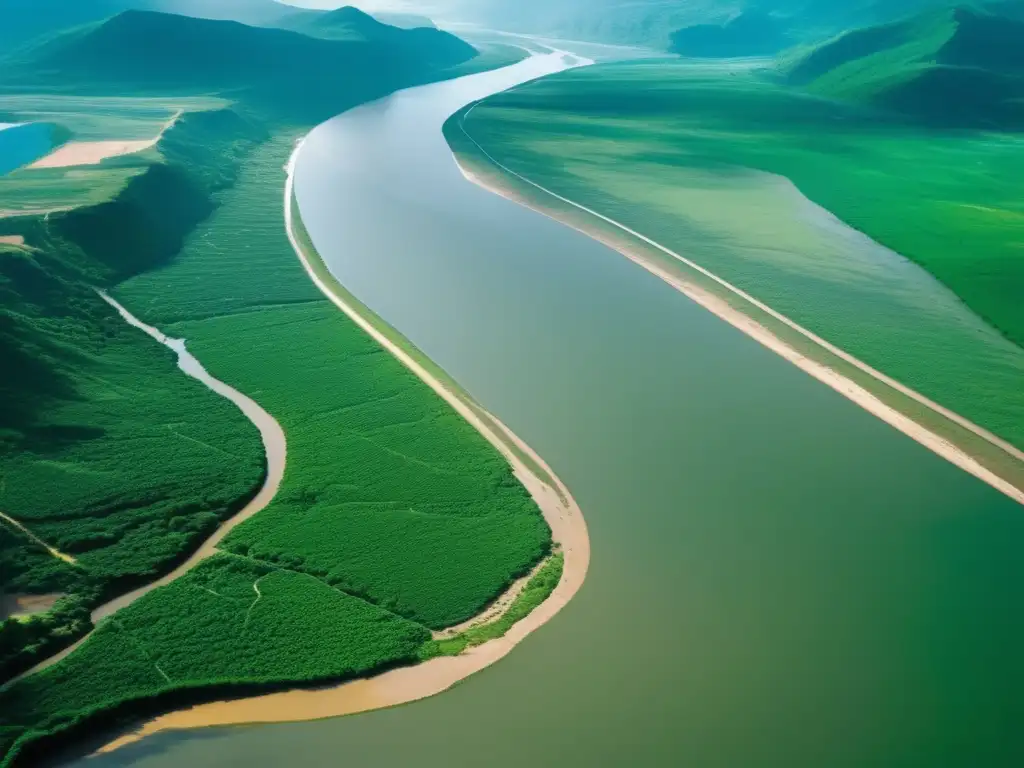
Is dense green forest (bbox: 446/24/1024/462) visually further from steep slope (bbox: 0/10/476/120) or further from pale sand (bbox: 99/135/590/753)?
steep slope (bbox: 0/10/476/120)

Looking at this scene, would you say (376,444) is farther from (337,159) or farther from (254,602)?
(337,159)

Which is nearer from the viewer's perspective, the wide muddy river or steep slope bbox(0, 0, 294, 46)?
the wide muddy river

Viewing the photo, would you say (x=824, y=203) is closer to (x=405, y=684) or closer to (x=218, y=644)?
(x=405, y=684)

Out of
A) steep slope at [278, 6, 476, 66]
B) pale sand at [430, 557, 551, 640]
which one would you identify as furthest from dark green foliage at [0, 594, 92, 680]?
steep slope at [278, 6, 476, 66]

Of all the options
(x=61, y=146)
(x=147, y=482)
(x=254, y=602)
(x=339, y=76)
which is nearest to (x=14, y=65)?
(x=339, y=76)

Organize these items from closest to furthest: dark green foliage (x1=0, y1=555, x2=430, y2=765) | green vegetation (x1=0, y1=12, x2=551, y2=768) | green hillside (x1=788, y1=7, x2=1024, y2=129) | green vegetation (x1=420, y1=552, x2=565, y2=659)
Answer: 1. dark green foliage (x1=0, y1=555, x2=430, y2=765)
2. green vegetation (x1=0, y1=12, x2=551, y2=768)
3. green vegetation (x1=420, y1=552, x2=565, y2=659)
4. green hillside (x1=788, y1=7, x2=1024, y2=129)

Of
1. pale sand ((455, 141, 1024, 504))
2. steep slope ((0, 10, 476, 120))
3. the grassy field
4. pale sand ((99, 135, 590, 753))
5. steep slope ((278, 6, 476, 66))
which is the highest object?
steep slope ((278, 6, 476, 66))
